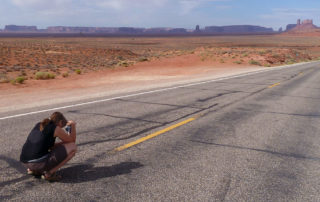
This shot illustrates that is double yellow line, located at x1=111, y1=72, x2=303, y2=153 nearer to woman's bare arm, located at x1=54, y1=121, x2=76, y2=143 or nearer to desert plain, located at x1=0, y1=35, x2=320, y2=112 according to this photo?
woman's bare arm, located at x1=54, y1=121, x2=76, y2=143

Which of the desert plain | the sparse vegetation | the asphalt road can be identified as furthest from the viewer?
the sparse vegetation

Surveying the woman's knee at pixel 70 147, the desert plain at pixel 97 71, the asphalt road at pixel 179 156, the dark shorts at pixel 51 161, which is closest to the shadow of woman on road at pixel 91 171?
the asphalt road at pixel 179 156

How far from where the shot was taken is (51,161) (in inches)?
181

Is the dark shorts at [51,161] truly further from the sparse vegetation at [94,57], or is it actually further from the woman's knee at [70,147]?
the sparse vegetation at [94,57]

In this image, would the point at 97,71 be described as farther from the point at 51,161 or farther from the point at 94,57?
the point at 51,161

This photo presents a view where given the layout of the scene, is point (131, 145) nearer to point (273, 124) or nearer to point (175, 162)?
point (175, 162)

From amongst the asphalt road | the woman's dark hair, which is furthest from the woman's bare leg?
the woman's dark hair

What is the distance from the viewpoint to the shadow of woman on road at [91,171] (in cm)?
480

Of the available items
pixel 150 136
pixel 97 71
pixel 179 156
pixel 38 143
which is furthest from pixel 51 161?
pixel 97 71

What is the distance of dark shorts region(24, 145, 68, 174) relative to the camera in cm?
458

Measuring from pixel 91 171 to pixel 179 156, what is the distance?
1.71 m

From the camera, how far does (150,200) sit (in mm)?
4191

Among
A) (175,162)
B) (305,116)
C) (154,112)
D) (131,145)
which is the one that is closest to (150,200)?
(175,162)

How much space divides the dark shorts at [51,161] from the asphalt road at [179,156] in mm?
241
